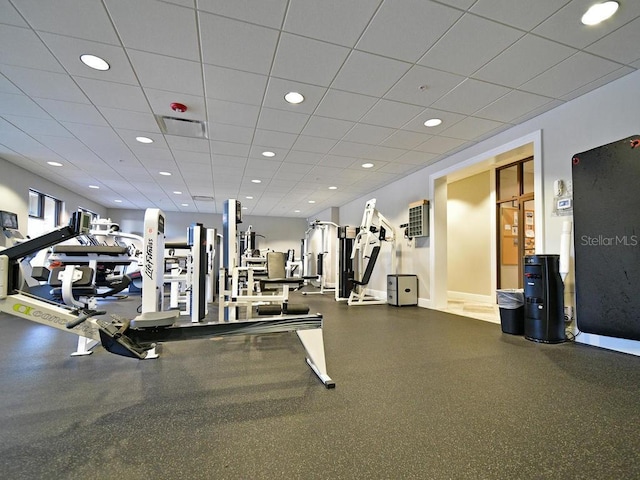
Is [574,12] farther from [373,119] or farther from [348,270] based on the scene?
[348,270]

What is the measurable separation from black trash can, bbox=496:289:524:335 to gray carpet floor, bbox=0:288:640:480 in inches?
22.4

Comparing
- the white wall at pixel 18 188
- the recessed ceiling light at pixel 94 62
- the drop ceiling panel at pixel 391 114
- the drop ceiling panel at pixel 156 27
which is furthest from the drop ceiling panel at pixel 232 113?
the white wall at pixel 18 188

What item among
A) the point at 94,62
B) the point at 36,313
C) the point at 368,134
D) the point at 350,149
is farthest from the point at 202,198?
the point at 36,313

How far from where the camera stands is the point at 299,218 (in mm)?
12992

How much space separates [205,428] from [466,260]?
650 cm

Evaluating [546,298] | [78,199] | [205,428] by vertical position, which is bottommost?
[205,428]

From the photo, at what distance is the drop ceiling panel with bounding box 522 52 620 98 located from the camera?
263cm

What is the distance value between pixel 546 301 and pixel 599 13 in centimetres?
253

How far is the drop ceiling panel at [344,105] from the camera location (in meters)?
3.21

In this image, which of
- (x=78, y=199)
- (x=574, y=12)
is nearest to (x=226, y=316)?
(x=574, y=12)

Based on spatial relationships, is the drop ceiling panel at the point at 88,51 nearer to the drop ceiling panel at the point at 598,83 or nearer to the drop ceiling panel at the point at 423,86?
the drop ceiling panel at the point at 423,86

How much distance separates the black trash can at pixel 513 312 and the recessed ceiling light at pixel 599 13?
2670mm

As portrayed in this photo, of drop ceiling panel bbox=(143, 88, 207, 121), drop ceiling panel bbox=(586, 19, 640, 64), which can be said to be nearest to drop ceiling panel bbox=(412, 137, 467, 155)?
drop ceiling panel bbox=(586, 19, 640, 64)

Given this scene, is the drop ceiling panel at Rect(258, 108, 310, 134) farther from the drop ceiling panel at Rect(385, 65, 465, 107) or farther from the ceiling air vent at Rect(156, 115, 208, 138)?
the drop ceiling panel at Rect(385, 65, 465, 107)
